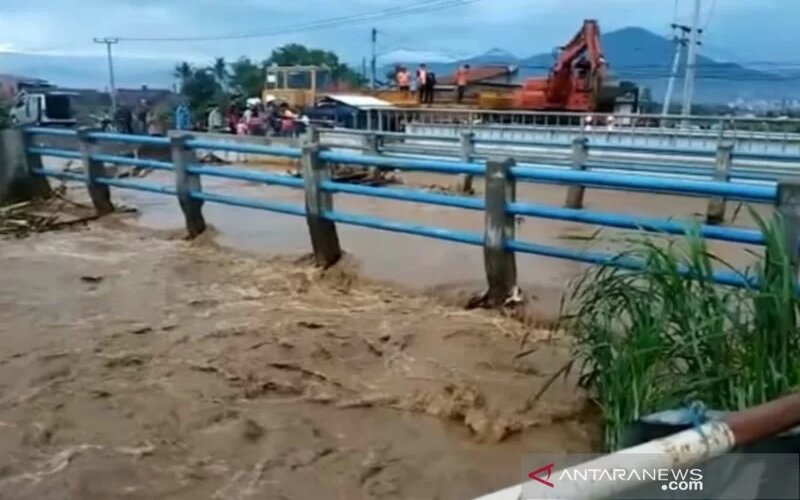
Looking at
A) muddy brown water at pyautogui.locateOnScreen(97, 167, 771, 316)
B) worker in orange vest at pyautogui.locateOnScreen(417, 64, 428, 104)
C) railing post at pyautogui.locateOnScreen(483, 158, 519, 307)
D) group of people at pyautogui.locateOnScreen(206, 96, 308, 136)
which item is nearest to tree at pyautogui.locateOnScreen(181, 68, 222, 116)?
group of people at pyautogui.locateOnScreen(206, 96, 308, 136)

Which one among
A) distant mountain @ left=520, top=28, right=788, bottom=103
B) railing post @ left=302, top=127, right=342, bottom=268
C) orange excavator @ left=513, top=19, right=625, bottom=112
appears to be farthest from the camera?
distant mountain @ left=520, top=28, right=788, bottom=103

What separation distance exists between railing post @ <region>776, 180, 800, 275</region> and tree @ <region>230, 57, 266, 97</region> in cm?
4123

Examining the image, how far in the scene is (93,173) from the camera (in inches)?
345

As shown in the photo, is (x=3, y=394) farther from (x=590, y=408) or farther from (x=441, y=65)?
(x=441, y=65)

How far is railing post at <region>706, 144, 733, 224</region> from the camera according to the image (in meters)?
9.12

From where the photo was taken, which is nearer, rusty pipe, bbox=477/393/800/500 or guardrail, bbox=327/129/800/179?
rusty pipe, bbox=477/393/800/500

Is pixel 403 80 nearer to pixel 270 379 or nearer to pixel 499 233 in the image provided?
pixel 499 233

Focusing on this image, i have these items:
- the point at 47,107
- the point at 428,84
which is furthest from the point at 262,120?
the point at 47,107

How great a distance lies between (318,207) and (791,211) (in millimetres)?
3573

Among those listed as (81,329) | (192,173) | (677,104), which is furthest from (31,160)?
(677,104)

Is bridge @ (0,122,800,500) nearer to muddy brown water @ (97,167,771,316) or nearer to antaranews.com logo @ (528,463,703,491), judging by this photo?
antaranews.com logo @ (528,463,703,491)

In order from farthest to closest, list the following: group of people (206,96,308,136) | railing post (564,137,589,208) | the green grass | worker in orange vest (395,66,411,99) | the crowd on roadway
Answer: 1. worker in orange vest (395,66,411,99)
2. the crowd on roadway
3. group of people (206,96,308,136)
4. railing post (564,137,589,208)
5. the green grass

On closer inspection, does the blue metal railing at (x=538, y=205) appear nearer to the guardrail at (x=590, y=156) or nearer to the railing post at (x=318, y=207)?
the railing post at (x=318, y=207)

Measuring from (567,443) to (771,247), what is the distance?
1.11m
